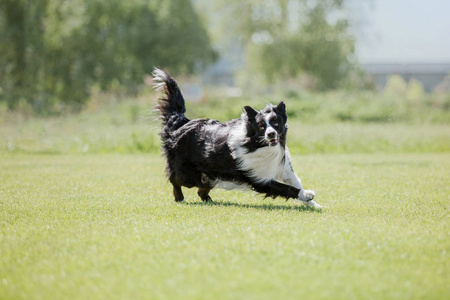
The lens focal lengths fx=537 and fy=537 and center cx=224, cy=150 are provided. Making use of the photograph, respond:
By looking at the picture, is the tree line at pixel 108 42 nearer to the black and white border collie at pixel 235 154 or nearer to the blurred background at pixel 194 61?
the blurred background at pixel 194 61

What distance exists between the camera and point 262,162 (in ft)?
25.3

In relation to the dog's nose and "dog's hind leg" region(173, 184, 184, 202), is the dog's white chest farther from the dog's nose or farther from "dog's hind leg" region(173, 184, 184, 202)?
"dog's hind leg" region(173, 184, 184, 202)

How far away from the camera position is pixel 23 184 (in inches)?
424

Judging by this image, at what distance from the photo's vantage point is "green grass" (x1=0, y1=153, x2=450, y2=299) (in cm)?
426

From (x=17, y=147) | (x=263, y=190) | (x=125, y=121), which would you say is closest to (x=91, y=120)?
(x=125, y=121)

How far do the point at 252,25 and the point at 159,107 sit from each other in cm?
3292

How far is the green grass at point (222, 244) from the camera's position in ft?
14.0

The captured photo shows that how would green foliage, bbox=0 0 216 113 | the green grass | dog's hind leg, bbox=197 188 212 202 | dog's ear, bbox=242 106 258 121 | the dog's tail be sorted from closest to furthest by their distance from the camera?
the green grass < dog's ear, bbox=242 106 258 121 < dog's hind leg, bbox=197 188 212 202 < the dog's tail < green foliage, bbox=0 0 216 113

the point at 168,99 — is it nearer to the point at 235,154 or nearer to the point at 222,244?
the point at 235,154

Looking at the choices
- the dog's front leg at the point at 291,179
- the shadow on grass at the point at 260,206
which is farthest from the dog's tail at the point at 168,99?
the dog's front leg at the point at 291,179

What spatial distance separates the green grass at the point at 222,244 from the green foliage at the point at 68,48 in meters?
27.4

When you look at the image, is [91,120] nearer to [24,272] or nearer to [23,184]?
[23,184]

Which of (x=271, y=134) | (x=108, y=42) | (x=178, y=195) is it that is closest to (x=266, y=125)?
(x=271, y=134)

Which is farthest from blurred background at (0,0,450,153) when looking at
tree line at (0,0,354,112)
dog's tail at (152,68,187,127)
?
dog's tail at (152,68,187,127)
